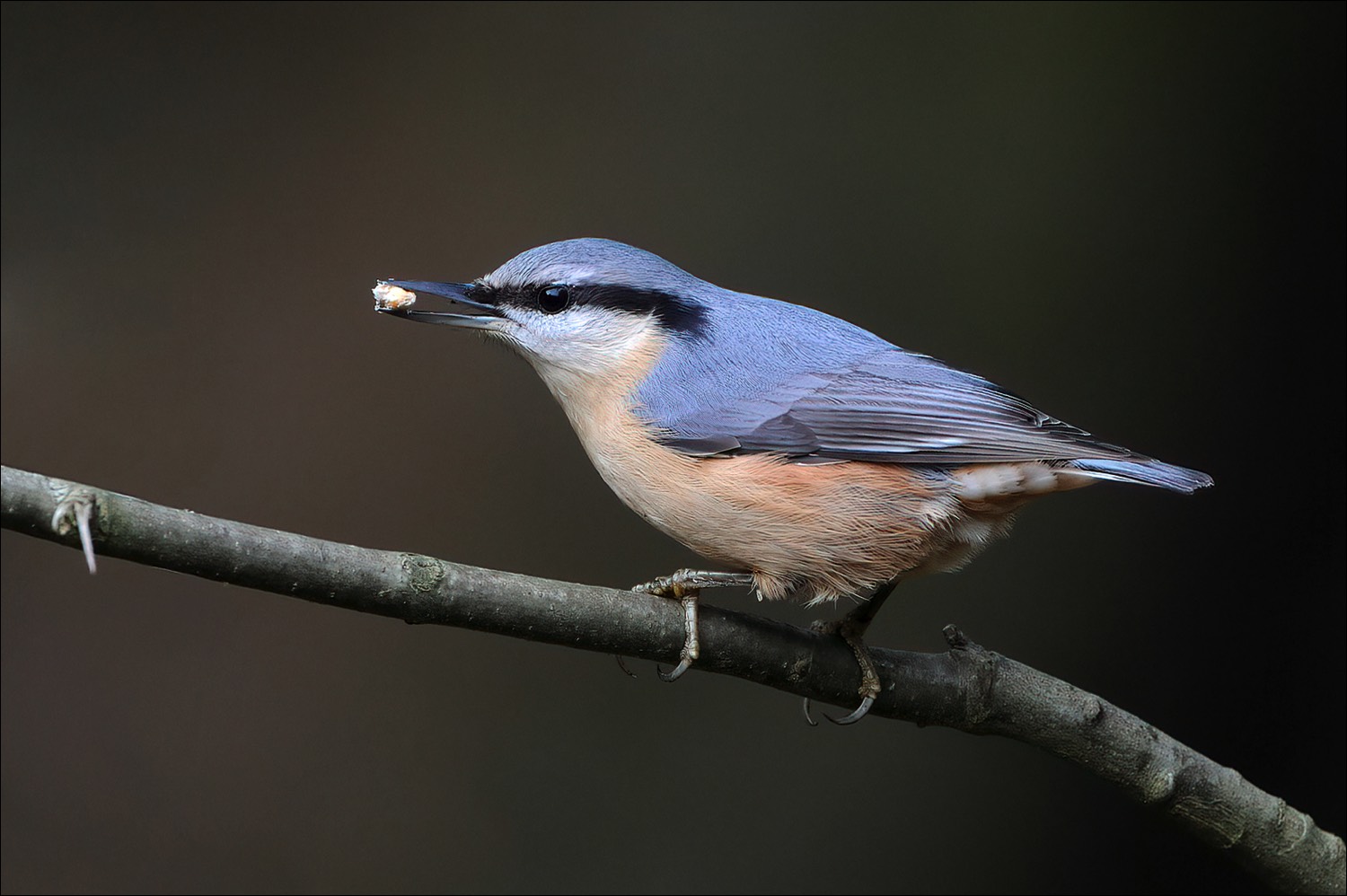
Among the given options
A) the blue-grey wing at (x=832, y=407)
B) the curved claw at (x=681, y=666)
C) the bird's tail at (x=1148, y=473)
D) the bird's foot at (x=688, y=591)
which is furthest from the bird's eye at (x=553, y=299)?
the bird's tail at (x=1148, y=473)

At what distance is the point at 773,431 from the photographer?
1527mm

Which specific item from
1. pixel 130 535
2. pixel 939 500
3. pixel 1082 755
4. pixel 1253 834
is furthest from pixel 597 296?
pixel 1253 834

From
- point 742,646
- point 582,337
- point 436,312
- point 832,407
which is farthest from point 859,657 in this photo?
point 436,312

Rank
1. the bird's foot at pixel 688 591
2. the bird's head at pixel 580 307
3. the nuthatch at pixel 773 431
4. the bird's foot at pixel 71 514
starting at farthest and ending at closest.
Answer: the bird's head at pixel 580 307 < the nuthatch at pixel 773 431 < the bird's foot at pixel 688 591 < the bird's foot at pixel 71 514

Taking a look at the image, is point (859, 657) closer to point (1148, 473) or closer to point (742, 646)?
point (742, 646)

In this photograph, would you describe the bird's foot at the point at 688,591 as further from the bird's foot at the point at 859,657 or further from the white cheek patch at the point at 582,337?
the white cheek patch at the point at 582,337

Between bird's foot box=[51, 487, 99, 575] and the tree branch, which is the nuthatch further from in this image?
bird's foot box=[51, 487, 99, 575]

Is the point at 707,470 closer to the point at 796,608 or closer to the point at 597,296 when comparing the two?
the point at 597,296

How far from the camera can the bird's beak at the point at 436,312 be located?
150cm

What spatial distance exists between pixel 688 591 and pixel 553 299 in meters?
0.48

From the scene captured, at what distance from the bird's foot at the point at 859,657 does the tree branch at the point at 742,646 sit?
14mm

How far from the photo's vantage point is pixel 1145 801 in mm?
1657

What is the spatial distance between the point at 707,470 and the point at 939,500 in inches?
12.2

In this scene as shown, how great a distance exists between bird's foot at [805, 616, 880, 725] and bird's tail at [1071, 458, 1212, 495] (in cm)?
37
